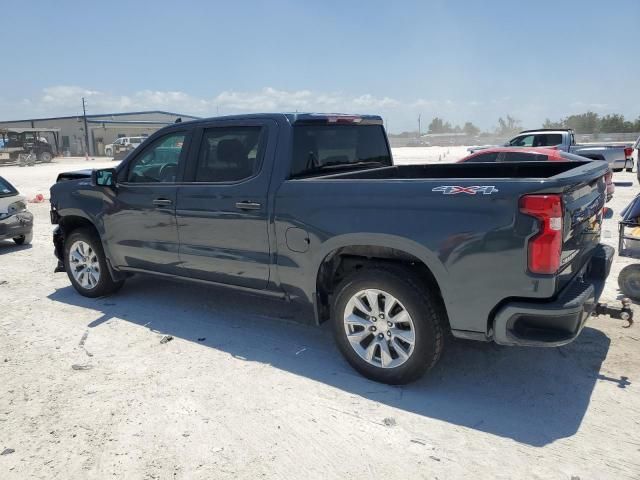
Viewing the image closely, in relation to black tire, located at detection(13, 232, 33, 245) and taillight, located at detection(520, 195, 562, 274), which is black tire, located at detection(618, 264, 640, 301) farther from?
black tire, located at detection(13, 232, 33, 245)

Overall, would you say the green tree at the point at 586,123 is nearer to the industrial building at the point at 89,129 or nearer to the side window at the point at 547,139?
the industrial building at the point at 89,129

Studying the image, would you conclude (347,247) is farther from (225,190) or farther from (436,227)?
(225,190)

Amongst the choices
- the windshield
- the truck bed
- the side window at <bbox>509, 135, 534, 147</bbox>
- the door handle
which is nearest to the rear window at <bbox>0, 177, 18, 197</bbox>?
the door handle

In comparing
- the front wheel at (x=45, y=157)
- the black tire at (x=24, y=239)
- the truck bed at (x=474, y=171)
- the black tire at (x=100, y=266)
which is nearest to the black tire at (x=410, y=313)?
the truck bed at (x=474, y=171)

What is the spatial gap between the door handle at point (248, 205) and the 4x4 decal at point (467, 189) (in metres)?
1.52

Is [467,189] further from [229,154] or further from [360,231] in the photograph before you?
[229,154]

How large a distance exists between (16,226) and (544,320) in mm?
8748

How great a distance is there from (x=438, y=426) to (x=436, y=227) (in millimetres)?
1244

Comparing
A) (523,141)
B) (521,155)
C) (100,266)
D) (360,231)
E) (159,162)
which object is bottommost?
(100,266)

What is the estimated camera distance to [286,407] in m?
3.51

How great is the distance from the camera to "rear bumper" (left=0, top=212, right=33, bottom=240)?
8.71 metres

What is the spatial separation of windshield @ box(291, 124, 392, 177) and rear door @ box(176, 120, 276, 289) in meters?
0.25

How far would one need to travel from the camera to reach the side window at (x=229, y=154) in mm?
4371

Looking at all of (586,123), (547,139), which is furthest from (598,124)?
(547,139)
